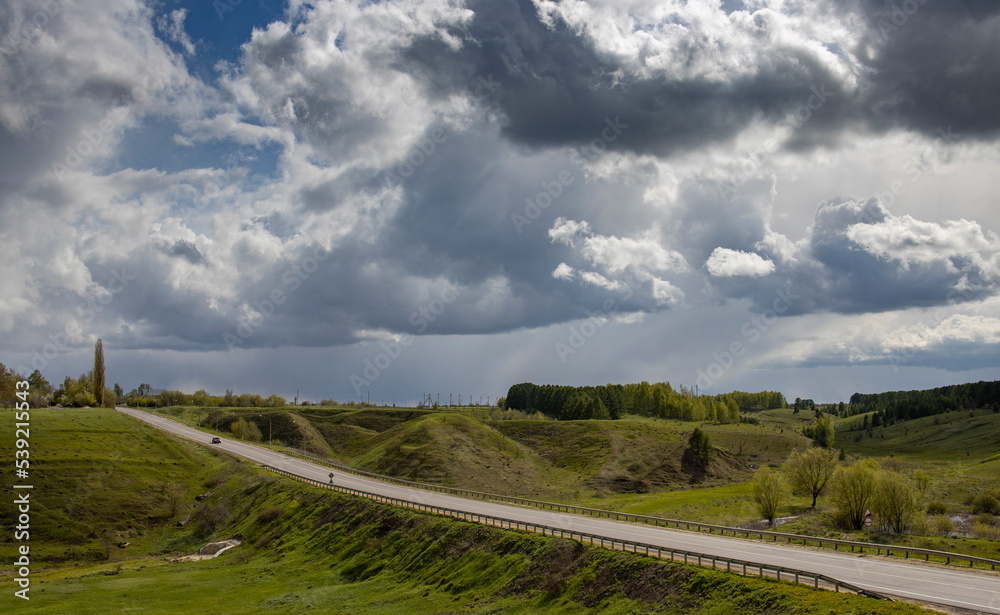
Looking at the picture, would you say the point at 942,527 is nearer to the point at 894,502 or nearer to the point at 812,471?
the point at 894,502

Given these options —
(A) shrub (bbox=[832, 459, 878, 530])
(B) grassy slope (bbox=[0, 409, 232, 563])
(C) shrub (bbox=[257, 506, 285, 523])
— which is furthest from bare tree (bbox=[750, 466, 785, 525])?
(B) grassy slope (bbox=[0, 409, 232, 563])

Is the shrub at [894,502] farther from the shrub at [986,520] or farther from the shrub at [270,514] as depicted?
the shrub at [270,514]

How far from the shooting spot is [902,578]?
110 feet

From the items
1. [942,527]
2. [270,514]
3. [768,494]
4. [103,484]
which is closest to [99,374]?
[103,484]

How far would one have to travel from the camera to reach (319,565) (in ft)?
195

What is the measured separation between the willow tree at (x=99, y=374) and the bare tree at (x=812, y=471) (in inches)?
6433

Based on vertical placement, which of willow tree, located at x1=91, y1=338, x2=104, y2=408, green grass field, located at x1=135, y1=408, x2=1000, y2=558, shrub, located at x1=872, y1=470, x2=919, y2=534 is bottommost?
green grass field, located at x1=135, y1=408, x2=1000, y2=558

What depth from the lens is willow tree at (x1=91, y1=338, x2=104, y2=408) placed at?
156600 mm

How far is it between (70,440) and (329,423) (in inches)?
3586

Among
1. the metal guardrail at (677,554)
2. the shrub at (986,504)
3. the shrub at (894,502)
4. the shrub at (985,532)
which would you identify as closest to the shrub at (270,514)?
the metal guardrail at (677,554)

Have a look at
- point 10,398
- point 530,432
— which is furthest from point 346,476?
point 10,398

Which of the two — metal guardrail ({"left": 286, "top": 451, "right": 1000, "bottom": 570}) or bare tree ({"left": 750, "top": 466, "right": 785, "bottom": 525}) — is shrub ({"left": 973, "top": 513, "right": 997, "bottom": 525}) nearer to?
bare tree ({"left": 750, "top": 466, "right": 785, "bottom": 525})

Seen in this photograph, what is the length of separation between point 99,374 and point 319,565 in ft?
463

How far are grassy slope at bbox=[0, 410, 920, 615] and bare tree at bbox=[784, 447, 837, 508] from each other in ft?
204
